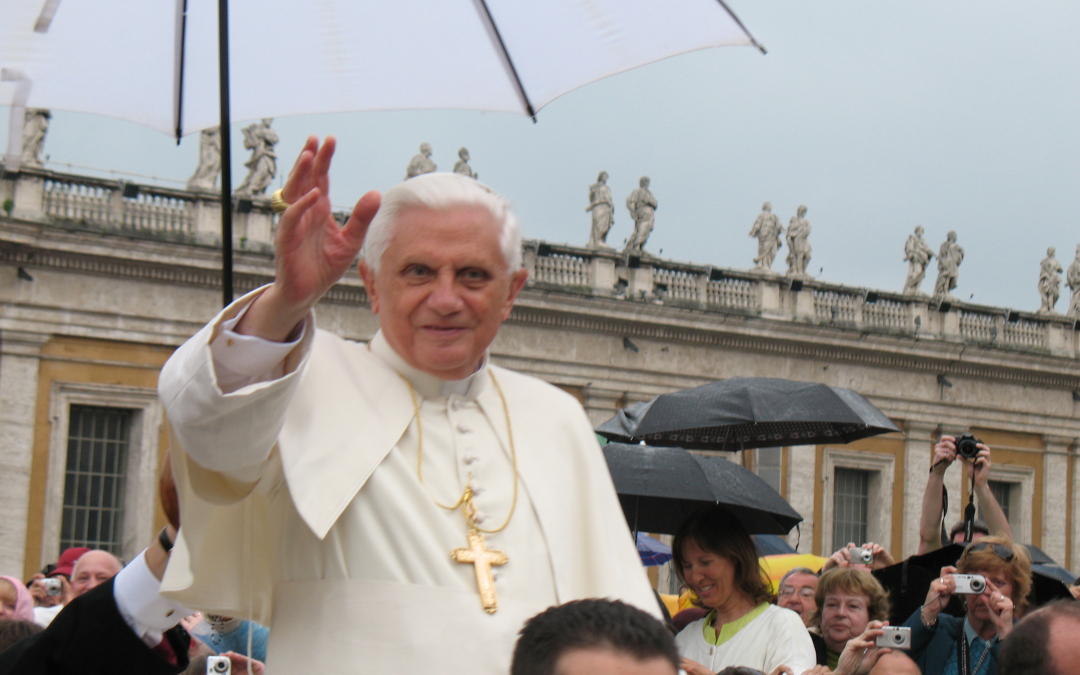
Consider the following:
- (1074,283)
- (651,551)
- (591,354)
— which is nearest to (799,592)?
(651,551)

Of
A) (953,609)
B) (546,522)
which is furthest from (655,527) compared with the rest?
(546,522)

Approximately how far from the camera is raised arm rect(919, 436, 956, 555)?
5859 mm

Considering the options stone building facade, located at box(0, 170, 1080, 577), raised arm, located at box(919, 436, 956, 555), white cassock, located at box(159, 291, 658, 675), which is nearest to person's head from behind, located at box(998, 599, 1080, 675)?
white cassock, located at box(159, 291, 658, 675)

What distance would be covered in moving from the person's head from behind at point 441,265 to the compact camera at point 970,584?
8.54 feet

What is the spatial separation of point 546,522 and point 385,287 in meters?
0.54

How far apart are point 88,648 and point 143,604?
129mm

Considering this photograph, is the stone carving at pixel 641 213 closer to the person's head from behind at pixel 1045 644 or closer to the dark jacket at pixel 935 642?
the dark jacket at pixel 935 642

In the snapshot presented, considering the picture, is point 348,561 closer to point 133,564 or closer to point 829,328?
point 133,564

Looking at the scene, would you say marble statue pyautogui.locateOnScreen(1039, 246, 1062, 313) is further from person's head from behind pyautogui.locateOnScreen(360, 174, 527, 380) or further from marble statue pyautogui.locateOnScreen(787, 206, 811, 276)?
person's head from behind pyautogui.locateOnScreen(360, 174, 527, 380)

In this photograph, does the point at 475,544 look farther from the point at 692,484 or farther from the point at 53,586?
the point at 53,586

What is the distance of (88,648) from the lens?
2.27m

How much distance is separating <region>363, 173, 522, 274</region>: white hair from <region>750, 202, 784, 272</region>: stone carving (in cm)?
2105

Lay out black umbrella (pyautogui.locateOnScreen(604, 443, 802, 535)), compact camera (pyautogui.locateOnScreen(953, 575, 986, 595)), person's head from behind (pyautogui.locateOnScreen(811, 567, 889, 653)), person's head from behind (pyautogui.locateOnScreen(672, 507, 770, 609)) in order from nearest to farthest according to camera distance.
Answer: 1. compact camera (pyautogui.locateOnScreen(953, 575, 986, 595))
2. person's head from behind (pyautogui.locateOnScreen(672, 507, 770, 609))
3. person's head from behind (pyautogui.locateOnScreen(811, 567, 889, 653))
4. black umbrella (pyautogui.locateOnScreen(604, 443, 802, 535))

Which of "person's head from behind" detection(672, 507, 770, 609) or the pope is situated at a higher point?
the pope
